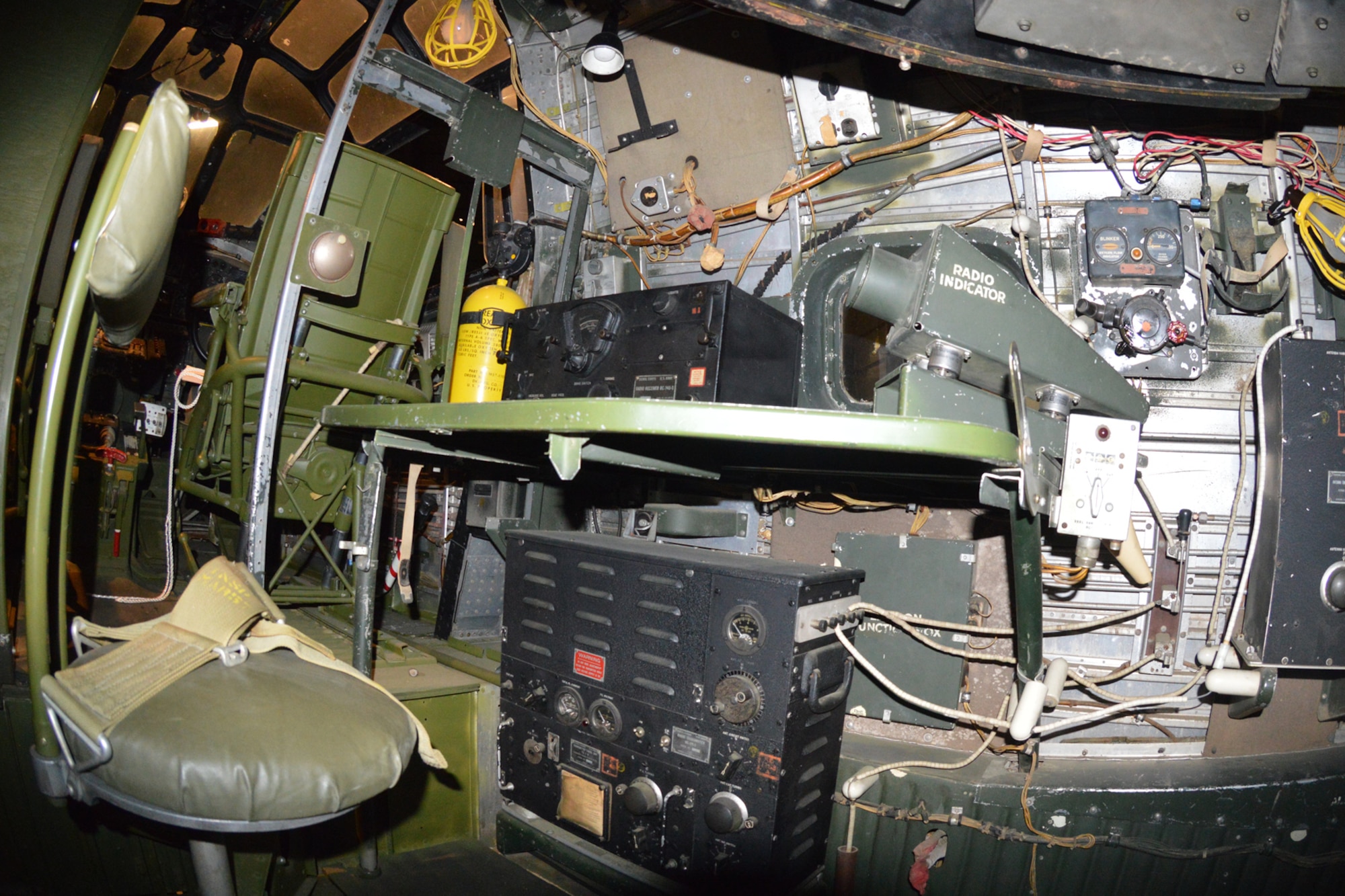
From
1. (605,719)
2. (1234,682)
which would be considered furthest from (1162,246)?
(605,719)

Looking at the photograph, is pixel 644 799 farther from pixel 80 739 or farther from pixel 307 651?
pixel 80 739

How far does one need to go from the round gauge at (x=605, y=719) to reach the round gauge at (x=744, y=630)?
1.74 feet

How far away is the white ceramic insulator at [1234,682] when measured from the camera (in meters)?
2.40

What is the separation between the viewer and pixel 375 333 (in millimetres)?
3480

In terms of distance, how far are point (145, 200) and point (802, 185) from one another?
2.61m

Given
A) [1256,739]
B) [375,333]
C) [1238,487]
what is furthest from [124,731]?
[1256,739]

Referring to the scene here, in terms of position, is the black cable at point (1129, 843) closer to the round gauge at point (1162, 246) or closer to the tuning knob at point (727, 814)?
the tuning knob at point (727, 814)

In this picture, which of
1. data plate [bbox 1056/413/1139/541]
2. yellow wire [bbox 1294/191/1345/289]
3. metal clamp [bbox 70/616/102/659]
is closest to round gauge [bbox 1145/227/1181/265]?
yellow wire [bbox 1294/191/1345/289]

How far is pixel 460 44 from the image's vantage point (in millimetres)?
4164

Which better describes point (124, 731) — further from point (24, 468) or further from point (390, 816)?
point (390, 816)

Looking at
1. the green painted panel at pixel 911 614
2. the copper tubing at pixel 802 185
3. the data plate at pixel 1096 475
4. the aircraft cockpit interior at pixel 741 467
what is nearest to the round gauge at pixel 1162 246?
the aircraft cockpit interior at pixel 741 467

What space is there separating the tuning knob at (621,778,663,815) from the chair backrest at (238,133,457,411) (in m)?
2.46

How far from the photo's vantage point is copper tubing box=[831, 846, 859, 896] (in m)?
2.45

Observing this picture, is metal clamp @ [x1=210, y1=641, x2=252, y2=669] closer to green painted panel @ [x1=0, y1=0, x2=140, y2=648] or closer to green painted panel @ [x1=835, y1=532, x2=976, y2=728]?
green painted panel @ [x1=0, y1=0, x2=140, y2=648]
